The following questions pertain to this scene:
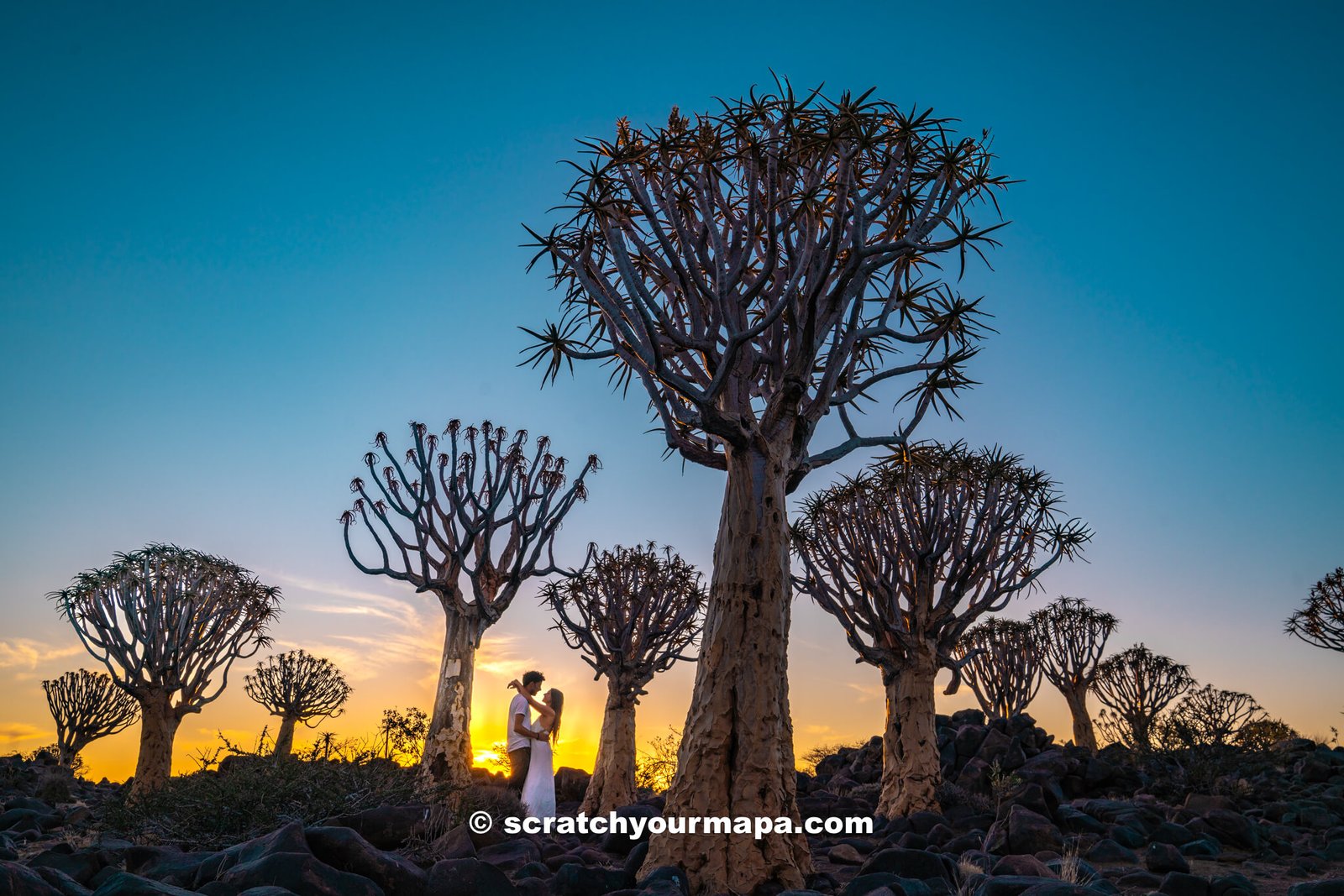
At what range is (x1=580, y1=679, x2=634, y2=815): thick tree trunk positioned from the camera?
14258 millimetres

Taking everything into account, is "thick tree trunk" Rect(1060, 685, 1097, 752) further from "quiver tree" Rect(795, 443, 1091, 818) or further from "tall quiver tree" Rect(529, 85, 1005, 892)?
"tall quiver tree" Rect(529, 85, 1005, 892)

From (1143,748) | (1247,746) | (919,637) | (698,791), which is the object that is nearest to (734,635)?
(698,791)

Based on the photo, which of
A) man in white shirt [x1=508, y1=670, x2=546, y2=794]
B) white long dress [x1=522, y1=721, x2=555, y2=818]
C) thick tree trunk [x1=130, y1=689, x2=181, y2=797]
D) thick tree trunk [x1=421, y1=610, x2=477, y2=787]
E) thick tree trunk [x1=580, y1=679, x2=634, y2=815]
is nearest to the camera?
white long dress [x1=522, y1=721, x2=555, y2=818]

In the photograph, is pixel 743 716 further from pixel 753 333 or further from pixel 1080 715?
pixel 1080 715

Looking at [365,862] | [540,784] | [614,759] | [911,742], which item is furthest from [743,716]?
[614,759]

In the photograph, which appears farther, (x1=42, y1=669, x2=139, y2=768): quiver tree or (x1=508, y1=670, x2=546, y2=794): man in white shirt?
(x1=42, y1=669, x2=139, y2=768): quiver tree

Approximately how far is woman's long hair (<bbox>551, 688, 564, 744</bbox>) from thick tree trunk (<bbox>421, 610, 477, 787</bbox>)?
3.39m

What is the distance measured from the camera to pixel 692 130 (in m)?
7.95

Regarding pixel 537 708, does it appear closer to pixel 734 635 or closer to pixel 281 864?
pixel 734 635

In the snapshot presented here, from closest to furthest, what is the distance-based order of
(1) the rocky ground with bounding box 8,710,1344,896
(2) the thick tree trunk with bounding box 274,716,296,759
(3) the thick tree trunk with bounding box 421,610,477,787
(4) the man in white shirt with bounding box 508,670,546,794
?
(1) the rocky ground with bounding box 8,710,1344,896, (4) the man in white shirt with bounding box 508,670,546,794, (3) the thick tree trunk with bounding box 421,610,477,787, (2) the thick tree trunk with bounding box 274,716,296,759

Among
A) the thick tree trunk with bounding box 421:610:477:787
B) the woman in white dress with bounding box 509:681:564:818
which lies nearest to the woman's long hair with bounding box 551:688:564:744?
the woman in white dress with bounding box 509:681:564:818

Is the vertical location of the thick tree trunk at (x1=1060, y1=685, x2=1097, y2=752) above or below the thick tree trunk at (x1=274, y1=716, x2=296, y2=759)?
above

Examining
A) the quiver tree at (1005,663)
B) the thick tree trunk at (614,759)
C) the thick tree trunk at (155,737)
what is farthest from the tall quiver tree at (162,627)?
the quiver tree at (1005,663)

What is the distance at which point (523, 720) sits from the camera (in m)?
10.4
